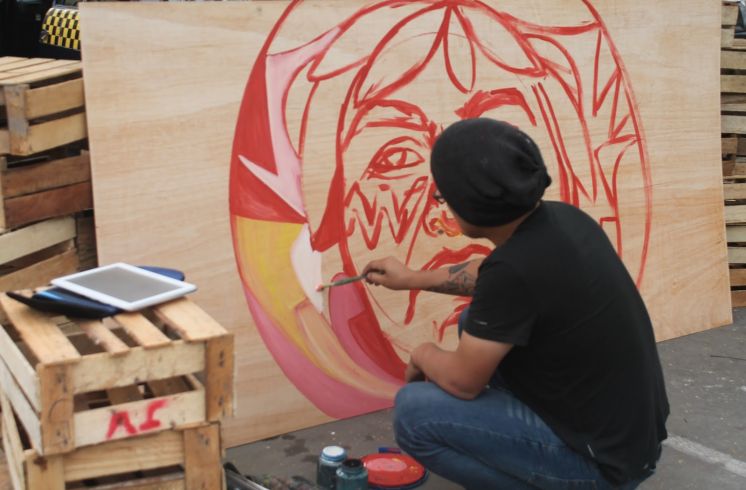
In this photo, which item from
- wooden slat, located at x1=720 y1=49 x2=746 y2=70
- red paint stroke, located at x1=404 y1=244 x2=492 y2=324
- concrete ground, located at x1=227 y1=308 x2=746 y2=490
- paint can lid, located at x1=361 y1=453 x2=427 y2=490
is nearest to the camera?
paint can lid, located at x1=361 y1=453 x2=427 y2=490

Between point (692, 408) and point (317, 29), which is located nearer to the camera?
point (317, 29)

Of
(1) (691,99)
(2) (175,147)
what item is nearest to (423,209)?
(2) (175,147)

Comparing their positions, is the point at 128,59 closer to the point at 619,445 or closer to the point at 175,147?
the point at 175,147

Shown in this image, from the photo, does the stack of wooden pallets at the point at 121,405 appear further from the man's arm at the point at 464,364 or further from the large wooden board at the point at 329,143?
the large wooden board at the point at 329,143

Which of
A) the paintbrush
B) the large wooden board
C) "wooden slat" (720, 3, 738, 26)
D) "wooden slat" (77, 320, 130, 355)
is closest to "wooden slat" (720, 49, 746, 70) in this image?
"wooden slat" (720, 3, 738, 26)

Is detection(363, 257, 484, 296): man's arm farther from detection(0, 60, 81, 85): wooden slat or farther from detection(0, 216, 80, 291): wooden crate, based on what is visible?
detection(0, 60, 81, 85): wooden slat

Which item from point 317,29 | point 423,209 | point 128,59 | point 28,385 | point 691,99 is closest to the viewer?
point 28,385

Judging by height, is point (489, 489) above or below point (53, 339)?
below

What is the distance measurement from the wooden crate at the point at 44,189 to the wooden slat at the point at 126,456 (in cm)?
111

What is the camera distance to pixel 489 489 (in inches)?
114

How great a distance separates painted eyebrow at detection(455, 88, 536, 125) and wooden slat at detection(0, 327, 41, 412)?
7.31 ft

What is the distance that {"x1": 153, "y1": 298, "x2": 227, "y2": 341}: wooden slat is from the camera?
8.13ft

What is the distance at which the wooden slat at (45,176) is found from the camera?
3150 mm

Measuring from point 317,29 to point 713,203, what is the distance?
8.46ft
